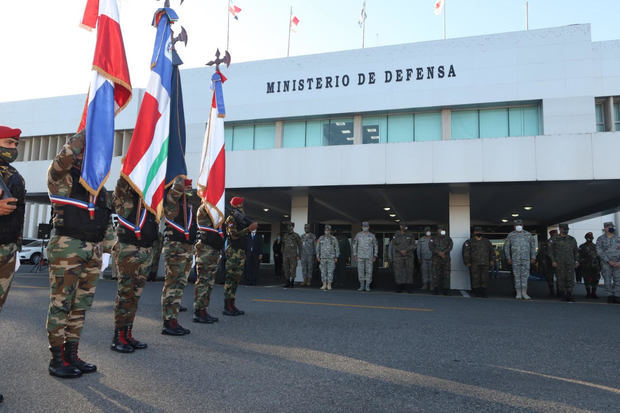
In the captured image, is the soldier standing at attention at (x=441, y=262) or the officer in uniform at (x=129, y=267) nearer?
the officer in uniform at (x=129, y=267)

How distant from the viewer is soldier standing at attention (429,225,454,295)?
1086 centimetres

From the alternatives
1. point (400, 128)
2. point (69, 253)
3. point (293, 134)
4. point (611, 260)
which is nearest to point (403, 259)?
point (611, 260)

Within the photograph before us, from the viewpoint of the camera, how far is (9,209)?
9.37ft

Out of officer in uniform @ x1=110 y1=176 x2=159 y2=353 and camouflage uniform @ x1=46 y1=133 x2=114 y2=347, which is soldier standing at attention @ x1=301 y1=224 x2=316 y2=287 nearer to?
officer in uniform @ x1=110 y1=176 x2=159 y2=353

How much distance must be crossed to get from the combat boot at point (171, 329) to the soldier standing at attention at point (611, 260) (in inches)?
375

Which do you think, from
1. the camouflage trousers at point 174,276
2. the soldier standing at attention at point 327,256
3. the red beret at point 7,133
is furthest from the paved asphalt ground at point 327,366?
the soldier standing at attention at point 327,256

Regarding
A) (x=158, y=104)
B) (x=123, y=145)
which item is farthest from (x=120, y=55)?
(x=123, y=145)

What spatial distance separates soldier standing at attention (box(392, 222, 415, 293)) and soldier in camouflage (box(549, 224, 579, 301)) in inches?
139

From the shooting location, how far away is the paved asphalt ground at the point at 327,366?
269 cm

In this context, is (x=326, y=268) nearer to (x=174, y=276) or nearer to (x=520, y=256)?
(x=520, y=256)

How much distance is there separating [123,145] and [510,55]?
751 inches

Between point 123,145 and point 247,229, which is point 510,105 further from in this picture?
point 123,145

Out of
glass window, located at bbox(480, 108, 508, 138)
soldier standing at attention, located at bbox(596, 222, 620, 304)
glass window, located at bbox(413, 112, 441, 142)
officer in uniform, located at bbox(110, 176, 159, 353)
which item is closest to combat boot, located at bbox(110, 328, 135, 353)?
officer in uniform, located at bbox(110, 176, 159, 353)

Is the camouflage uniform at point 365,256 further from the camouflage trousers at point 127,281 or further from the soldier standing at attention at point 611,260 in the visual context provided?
the camouflage trousers at point 127,281
